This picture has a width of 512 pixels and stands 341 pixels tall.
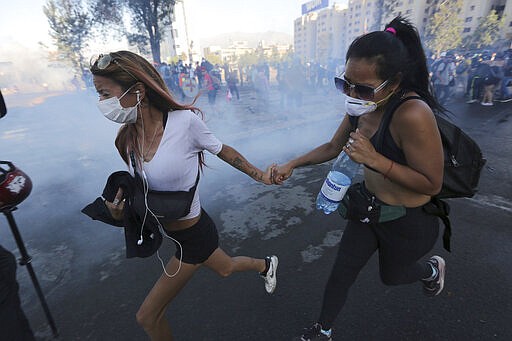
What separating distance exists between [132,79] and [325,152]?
4.46 ft

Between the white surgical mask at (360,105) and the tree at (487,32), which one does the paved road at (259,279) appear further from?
the tree at (487,32)

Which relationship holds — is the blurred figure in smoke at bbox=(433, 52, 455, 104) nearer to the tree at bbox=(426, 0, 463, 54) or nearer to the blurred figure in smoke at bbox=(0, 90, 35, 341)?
the blurred figure in smoke at bbox=(0, 90, 35, 341)

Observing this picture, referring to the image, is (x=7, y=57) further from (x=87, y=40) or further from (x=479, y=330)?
(x=479, y=330)

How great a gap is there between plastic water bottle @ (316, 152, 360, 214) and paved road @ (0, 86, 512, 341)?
39.0 inches

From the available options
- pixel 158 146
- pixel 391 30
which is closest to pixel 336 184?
pixel 391 30

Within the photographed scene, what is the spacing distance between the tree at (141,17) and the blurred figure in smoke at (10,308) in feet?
56.9

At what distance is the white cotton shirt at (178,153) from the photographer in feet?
5.22

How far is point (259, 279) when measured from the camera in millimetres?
2643

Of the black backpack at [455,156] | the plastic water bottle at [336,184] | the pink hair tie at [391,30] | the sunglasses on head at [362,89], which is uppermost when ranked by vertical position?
the pink hair tie at [391,30]

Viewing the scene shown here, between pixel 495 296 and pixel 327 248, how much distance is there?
137cm

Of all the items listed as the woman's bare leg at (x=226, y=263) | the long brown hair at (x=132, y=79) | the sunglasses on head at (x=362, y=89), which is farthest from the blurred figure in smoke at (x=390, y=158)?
the long brown hair at (x=132, y=79)

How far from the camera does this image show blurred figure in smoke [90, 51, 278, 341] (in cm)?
156

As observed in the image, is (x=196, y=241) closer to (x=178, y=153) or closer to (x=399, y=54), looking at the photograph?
(x=178, y=153)

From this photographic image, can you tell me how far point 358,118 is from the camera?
1819 millimetres
